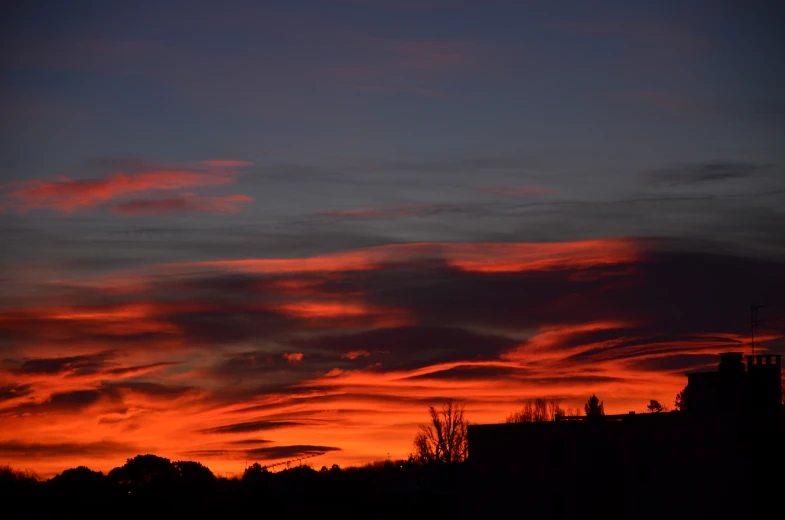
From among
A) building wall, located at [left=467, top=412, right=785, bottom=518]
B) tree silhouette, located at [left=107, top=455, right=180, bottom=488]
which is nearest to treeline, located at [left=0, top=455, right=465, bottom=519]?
tree silhouette, located at [left=107, top=455, right=180, bottom=488]

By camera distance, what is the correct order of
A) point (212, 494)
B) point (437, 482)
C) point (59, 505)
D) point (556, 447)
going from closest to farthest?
point (556, 447)
point (437, 482)
point (59, 505)
point (212, 494)

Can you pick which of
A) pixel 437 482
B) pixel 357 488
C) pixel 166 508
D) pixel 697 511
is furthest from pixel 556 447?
pixel 166 508

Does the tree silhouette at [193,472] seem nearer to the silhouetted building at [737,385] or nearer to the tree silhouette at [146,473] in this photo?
the tree silhouette at [146,473]

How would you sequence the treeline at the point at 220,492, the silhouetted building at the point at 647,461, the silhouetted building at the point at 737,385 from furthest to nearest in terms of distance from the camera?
the treeline at the point at 220,492, the silhouetted building at the point at 737,385, the silhouetted building at the point at 647,461

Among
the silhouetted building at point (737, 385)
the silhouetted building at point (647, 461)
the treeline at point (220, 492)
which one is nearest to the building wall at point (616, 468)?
the silhouetted building at point (647, 461)

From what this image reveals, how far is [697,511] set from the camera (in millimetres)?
58344

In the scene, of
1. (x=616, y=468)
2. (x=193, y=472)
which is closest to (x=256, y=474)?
(x=193, y=472)

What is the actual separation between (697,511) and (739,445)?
432 centimetres

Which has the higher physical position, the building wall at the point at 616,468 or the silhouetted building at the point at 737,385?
the silhouetted building at the point at 737,385

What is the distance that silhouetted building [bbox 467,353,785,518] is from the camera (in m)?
57.8

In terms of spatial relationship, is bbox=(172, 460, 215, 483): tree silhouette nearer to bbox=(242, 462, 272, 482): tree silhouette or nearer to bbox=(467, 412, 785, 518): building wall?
bbox=(242, 462, 272, 482): tree silhouette

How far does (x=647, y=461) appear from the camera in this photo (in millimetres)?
59719

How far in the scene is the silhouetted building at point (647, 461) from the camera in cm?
5784

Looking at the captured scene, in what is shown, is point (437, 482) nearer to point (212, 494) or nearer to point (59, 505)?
point (212, 494)
